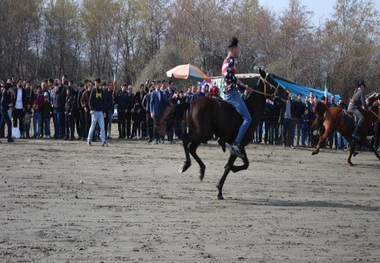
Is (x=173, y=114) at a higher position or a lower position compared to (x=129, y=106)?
lower

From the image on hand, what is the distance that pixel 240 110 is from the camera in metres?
13.3

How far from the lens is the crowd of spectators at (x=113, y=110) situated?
26.9 m

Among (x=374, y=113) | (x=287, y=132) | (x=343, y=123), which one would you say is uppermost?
(x=374, y=113)

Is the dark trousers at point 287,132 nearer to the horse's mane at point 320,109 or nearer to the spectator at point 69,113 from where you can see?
the horse's mane at point 320,109

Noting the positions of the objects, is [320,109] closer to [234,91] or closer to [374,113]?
[374,113]

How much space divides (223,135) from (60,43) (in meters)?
53.0

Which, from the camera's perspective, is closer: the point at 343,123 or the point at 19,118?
the point at 343,123

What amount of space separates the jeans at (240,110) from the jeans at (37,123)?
16.0m

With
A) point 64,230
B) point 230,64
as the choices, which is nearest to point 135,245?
point 64,230

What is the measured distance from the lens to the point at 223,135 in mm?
13531

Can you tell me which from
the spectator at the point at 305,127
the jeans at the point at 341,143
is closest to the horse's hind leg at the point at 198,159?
the spectator at the point at 305,127

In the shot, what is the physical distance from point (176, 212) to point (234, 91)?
333 cm

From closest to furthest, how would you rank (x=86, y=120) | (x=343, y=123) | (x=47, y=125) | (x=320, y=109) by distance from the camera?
(x=343, y=123)
(x=320, y=109)
(x=86, y=120)
(x=47, y=125)

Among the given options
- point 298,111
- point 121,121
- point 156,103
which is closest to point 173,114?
point 156,103
